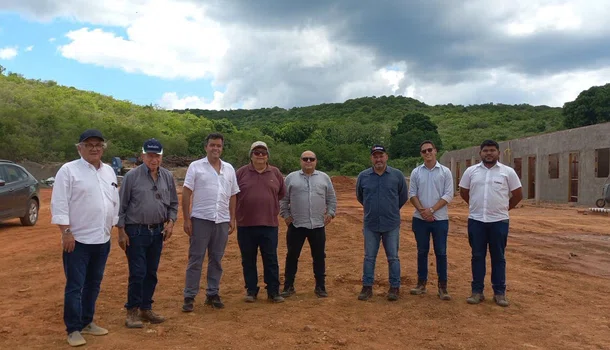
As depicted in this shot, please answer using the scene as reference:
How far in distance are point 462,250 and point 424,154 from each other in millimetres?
4095

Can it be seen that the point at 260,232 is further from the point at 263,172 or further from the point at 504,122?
the point at 504,122

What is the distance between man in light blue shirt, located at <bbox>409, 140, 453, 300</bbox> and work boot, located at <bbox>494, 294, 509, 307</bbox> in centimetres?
Answer: 49

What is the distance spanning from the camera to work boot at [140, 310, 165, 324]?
4.98m

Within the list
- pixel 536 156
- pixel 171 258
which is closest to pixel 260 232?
pixel 171 258

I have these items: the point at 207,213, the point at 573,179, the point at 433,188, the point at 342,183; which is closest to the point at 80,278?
the point at 207,213

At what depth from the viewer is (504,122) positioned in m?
66.1

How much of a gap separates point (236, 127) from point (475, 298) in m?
64.7

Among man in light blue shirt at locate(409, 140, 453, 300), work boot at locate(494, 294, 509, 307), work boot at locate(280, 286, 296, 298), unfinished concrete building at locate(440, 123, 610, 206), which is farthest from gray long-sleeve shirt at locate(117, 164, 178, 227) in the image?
unfinished concrete building at locate(440, 123, 610, 206)

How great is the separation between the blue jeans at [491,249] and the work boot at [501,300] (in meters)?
0.03

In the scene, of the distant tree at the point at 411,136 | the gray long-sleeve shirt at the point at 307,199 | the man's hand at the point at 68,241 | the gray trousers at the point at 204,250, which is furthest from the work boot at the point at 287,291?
the distant tree at the point at 411,136

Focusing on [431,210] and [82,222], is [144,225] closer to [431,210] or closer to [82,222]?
[82,222]

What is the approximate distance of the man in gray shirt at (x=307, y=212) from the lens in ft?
19.7

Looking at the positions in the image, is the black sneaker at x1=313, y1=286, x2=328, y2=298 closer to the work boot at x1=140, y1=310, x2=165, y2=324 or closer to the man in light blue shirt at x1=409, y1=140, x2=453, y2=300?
the man in light blue shirt at x1=409, y1=140, x2=453, y2=300

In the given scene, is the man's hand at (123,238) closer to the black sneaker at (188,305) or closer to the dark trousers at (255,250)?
the black sneaker at (188,305)
